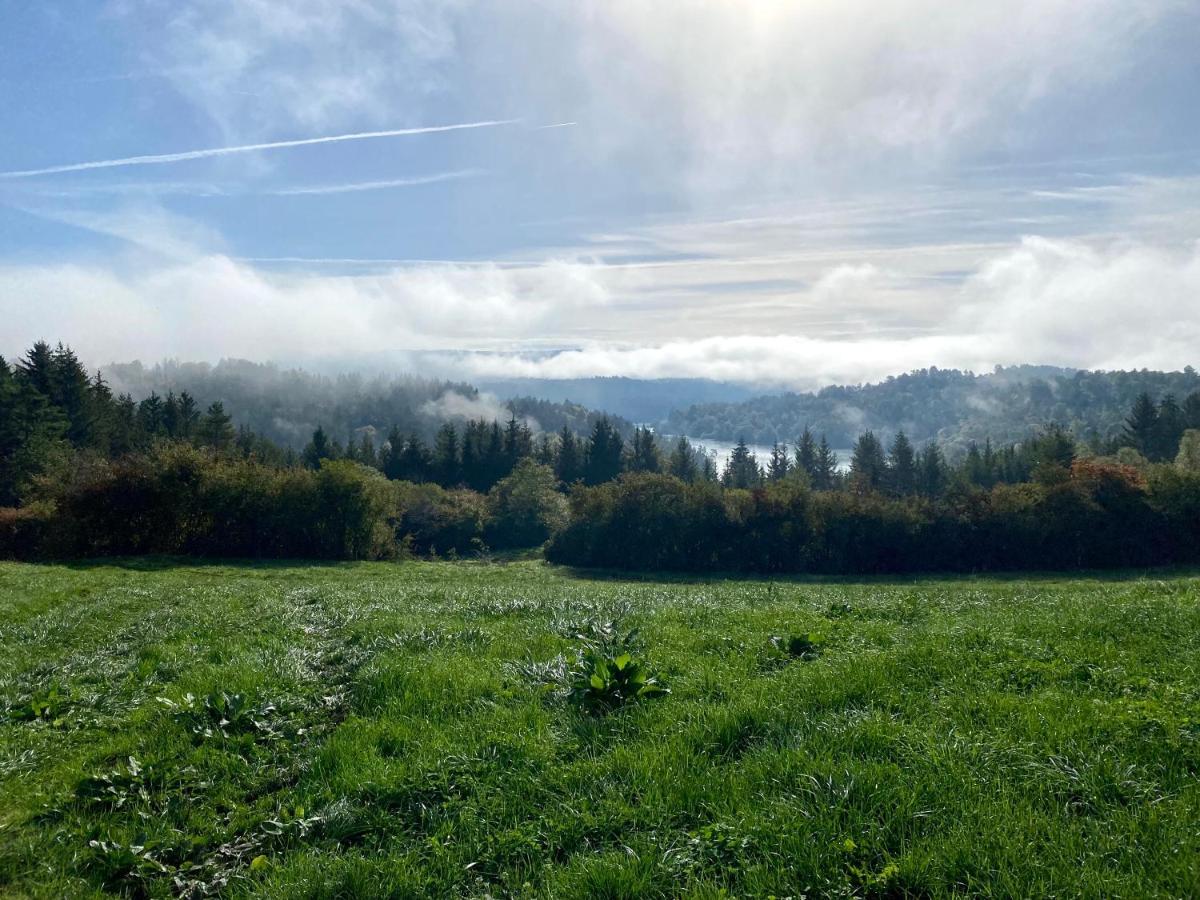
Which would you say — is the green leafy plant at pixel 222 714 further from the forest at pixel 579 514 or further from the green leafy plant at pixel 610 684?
the forest at pixel 579 514

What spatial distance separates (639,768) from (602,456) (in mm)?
115436

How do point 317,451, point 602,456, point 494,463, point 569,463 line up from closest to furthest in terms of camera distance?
1. point 317,451
2. point 494,463
3. point 569,463
4. point 602,456

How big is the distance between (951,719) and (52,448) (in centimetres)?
8252

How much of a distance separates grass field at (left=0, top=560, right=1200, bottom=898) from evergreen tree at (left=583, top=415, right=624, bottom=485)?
109 metres

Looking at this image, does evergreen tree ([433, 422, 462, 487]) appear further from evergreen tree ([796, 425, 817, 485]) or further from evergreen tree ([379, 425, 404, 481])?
evergreen tree ([796, 425, 817, 485])

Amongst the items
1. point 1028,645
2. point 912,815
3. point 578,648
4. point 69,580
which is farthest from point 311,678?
point 69,580

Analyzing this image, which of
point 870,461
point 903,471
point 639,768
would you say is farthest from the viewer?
point 870,461

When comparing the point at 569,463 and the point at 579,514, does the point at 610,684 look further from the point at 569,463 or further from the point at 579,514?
the point at 569,463

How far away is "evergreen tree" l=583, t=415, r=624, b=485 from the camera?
4734 inches

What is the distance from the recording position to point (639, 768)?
6.39m

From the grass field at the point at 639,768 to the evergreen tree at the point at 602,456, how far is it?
357ft

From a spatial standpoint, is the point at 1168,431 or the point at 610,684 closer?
the point at 610,684

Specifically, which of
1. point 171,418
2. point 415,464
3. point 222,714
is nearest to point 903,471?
point 415,464

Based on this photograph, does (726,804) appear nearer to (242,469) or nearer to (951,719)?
(951,719)
